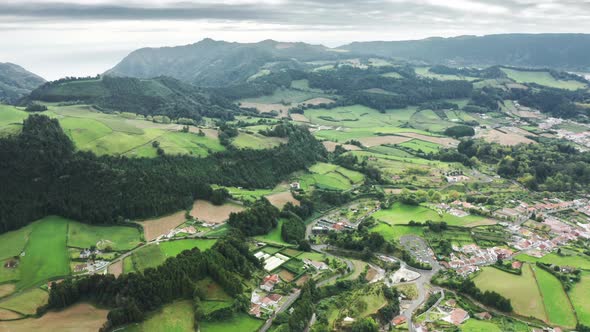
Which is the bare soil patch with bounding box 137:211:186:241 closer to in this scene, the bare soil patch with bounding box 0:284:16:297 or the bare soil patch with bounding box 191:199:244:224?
the bare soil patch with bounding box 191:199:244:224

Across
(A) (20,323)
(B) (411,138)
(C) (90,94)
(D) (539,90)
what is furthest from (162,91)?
(D) (539,90)

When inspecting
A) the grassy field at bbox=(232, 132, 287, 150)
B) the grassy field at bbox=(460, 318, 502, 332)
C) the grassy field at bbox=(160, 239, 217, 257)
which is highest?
the grassy field at bbox=(232, 132, 287, 150)

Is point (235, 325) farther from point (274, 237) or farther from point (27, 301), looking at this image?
point (274, 237)

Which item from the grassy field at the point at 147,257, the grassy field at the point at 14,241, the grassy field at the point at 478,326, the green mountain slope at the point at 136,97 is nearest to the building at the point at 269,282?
the grassy field at the point at 147,257

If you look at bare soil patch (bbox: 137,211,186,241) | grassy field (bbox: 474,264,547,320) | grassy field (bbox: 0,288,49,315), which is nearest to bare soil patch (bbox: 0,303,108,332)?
grassy field (bbox: 0,288,49,315)

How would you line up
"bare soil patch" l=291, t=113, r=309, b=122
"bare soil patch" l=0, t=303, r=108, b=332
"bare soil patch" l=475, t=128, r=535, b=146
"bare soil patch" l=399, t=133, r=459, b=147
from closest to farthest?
1. "bare soil patch" l=0, t=303, r=108, b=332
2. "bare soil patch" l=475, t=128, r=535, b=146
3. "bare soil patch" l=399, t=133, r=459, b=147
4. "bare soil patch" l=291, t=113, r=309, b=122

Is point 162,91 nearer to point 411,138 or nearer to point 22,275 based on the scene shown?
point 411,138
